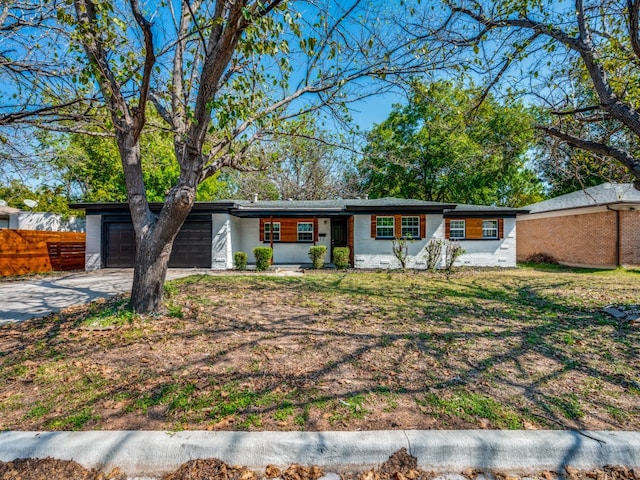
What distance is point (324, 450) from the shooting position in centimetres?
210

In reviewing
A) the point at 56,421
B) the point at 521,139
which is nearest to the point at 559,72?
the point at 521,139

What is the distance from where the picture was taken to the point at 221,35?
4070 mm

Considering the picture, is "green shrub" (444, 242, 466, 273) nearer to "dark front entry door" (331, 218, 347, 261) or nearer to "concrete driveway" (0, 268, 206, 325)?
"dark front entry door" (331, 218, 347, 261)

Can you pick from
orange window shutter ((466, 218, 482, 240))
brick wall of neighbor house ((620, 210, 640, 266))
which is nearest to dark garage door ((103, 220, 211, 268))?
orange window shutter ((466, 218, 482, 240))

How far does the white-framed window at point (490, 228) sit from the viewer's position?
14430mm

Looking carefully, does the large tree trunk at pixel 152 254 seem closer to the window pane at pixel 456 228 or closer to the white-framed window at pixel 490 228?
the window pane at pixel 456 228

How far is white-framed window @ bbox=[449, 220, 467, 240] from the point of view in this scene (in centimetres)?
1451

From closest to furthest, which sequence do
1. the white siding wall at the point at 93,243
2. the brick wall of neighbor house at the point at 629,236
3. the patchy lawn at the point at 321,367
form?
the patchy lawn at the point at 321,367
the brick wall of neighbor house at the point at 629,236
the white siding wall at the point at 93,243

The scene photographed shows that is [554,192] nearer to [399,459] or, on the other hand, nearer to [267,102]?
[267,102]

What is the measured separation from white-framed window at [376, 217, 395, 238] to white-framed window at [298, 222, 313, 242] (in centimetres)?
328

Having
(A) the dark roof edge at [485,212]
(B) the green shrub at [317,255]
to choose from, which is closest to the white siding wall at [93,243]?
(B) the green shrub at [317,255]

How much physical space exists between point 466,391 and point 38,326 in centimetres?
631

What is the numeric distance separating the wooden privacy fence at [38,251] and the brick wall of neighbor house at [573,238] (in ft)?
76.2

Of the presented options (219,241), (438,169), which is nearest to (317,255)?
(219,241)
